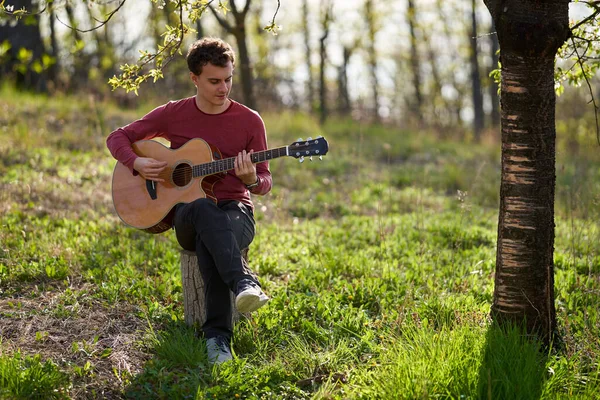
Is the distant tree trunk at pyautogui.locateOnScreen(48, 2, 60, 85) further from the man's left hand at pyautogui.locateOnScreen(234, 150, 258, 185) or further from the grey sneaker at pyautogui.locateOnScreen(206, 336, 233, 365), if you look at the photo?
the grey sneaker at pyautogui.locateOnScreen(206, 336, 233, 365)

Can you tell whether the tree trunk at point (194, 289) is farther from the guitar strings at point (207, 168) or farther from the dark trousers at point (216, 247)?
the guitar strings at point (207, 168)

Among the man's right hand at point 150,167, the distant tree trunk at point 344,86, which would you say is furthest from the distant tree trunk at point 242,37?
the distant tree trunk at point 344,86

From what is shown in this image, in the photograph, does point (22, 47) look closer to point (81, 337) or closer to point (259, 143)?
point (259, 143)

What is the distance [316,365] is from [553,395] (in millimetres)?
1296

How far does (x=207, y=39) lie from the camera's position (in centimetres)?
425

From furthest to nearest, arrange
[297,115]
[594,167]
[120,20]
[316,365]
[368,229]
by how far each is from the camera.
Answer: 1. [120,20]
2. [297,115]
3. [594,167]
4. [368,229]
5. [316,365]

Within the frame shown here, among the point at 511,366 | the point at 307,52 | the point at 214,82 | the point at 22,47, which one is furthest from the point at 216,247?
the point at 307,52

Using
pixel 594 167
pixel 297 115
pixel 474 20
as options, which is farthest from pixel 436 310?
pixel 474 20

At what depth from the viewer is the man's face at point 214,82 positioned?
4238mm

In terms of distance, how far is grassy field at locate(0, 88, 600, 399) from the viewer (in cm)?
340

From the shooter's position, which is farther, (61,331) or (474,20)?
(474,20)

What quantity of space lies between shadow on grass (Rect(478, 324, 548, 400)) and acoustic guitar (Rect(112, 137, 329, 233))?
1.72m

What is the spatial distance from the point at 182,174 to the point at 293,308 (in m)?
1.20

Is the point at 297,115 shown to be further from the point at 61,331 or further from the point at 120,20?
the point at 61,331
